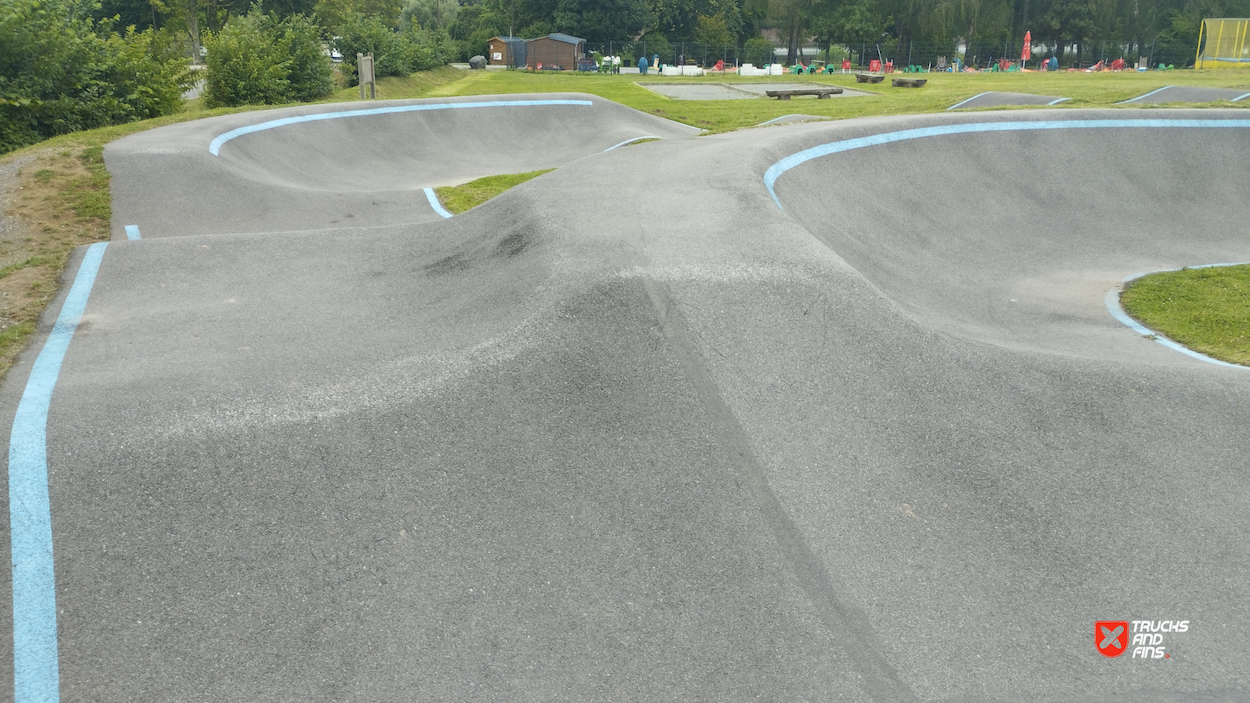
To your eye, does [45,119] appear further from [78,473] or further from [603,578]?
[603,578]

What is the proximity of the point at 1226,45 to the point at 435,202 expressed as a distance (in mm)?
61522

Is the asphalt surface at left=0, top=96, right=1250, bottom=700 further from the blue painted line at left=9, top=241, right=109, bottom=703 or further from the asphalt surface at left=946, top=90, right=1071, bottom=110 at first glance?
the asphalt surface at left=946, top=90, right=1071, bottom=110

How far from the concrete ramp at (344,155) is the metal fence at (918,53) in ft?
181

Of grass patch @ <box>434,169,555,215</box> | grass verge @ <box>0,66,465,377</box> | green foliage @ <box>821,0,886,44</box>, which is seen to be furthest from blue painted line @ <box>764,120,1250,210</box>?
green foliage @ <box>821,0,886,44</box>

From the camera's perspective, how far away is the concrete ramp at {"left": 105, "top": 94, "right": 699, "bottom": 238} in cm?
1361

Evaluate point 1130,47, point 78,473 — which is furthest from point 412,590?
point 1130,47

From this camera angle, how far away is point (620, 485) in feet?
17.9

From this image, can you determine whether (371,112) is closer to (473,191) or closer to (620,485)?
(473,191)

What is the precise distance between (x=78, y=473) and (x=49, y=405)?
1.13 metres

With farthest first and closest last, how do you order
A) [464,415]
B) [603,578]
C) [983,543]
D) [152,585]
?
[464,415] < [983,543] < [603,578] < [152,585]

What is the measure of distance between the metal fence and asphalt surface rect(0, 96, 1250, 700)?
234 ft

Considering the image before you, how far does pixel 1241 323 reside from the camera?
978 cm
